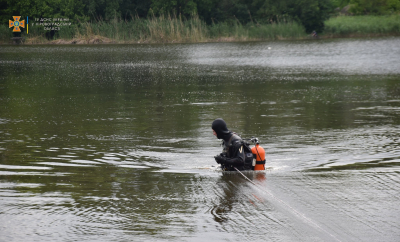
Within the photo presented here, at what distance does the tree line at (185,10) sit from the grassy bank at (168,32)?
7.82 feet

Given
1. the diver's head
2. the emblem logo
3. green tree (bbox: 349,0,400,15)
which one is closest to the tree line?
the emblem logo

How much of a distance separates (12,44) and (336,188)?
53241 millimetres

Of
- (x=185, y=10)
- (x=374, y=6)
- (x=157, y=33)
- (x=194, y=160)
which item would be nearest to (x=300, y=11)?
(x=185, y=10)

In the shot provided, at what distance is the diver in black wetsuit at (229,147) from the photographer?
8.59m

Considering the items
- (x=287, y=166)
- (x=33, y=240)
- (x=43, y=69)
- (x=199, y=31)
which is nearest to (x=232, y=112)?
(x=287, y=166)

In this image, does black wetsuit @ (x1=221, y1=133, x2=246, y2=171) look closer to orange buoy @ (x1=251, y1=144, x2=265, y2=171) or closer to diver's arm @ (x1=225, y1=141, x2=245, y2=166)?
diver's arm @ (x1=225, y1=141, x2=245, y2=166)

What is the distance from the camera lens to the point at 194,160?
10250 mm

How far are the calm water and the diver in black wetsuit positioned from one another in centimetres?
27

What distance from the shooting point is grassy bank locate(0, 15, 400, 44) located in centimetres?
5400

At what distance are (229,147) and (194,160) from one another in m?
1.69

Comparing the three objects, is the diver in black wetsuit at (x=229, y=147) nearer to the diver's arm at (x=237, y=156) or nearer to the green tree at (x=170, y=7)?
the diver's arm at (x=237, y=156)

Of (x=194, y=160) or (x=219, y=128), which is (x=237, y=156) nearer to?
(x=219, y=128)

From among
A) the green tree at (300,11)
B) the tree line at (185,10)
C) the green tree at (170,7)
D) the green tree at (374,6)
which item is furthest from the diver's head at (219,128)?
the green tree at (374,6)

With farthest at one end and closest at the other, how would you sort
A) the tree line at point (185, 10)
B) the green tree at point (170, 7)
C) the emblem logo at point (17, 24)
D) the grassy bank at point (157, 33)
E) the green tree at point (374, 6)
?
the green tree at point (374, 6) < the green tree at point (170, 7) < the tree line at point (185, 10) < the emblem logo at point (17, 24) < the grassy bank at point (157, 33)
